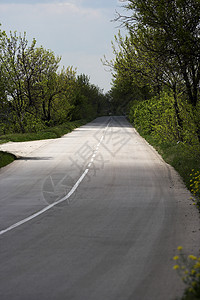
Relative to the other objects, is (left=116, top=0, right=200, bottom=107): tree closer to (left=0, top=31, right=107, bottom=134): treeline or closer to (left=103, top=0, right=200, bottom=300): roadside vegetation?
(left=103, top=0, right=200, bottom=300): roadside vegetation

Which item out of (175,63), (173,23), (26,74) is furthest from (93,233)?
(26,74)

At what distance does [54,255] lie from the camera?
24.1 ft

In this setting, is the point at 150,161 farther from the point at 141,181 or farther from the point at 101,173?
the point at 141,181

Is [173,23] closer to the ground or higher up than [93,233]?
higher up

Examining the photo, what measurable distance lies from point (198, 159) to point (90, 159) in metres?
7.44

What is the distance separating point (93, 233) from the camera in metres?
8.84

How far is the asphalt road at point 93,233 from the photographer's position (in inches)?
232

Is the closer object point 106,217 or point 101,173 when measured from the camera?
point 106,217

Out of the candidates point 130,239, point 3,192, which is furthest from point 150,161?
point 130,239

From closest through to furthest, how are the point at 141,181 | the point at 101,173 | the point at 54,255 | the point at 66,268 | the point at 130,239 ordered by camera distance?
the point at 66,268, the point at 54,255, the point at 130,239, the point at 141,181, the point at 101,173

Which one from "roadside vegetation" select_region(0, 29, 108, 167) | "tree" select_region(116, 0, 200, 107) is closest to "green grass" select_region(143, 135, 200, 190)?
"tree" select_region(116, 0, 200, 107)

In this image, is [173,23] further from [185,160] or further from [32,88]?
[32,88]

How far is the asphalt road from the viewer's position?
5.89 m

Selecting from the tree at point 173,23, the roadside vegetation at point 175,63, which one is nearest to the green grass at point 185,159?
the roadside vegetation at point 175,63
